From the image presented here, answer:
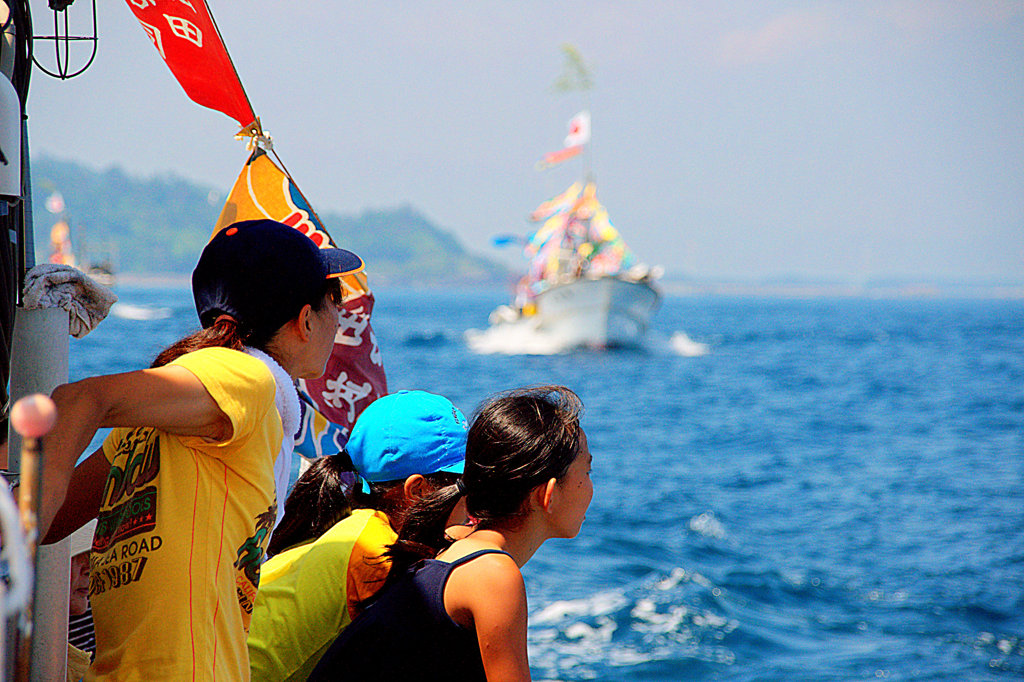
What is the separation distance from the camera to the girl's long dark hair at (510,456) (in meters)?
1.76

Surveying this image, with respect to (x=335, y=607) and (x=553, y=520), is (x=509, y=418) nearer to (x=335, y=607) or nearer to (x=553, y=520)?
(x=553, y=520)

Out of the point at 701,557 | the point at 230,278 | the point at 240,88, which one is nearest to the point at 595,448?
the point at 701,557

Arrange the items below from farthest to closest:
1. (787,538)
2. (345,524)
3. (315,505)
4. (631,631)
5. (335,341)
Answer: (787,538) < (631,631) < (335,341) < (315,505) < (345,524)

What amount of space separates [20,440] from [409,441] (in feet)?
2.85

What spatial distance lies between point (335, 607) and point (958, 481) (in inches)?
538

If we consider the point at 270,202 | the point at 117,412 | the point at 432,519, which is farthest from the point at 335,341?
the point at 117,412

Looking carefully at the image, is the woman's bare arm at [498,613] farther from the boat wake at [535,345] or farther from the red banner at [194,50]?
the boat wake at [535,345]

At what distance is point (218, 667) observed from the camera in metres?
1.41

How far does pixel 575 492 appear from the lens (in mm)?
1809

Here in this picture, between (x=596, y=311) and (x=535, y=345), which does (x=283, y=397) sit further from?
(x=535, y=345)

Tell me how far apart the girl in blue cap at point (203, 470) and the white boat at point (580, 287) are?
3033 centimetres

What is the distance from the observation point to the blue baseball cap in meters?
2.05

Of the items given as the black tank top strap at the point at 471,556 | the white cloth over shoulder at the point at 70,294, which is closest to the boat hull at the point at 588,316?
the black tank top strap at the point at 471,556

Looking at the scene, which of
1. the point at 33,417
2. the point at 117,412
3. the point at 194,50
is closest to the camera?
the point at 33,417
